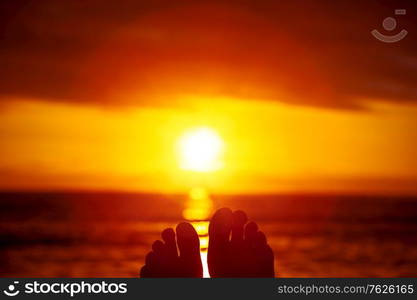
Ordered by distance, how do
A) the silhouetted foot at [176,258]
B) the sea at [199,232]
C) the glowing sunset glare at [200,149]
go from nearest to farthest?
the silhouetted foot at [176,258] < the glowing sunset glare at [200,149] < the sea at [199,232]

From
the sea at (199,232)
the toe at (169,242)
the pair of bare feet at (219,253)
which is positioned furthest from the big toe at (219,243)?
the sea at (199,232)

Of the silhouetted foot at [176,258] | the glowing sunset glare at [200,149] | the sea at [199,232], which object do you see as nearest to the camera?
the silhouetted foot at [176,258]

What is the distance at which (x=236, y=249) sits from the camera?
7.64 ft

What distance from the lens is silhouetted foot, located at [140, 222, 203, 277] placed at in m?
2.28

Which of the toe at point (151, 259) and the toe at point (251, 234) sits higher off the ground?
the toe at point (251, 234)

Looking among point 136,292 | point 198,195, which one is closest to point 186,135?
point 136,292

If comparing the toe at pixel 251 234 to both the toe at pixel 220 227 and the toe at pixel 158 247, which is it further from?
the toe at pixel 158 247

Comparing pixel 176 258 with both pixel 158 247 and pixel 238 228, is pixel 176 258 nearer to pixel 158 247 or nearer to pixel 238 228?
pixel 158 247

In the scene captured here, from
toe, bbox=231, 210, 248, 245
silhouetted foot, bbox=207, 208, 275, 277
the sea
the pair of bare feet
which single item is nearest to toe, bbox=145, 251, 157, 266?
the pair of bare feet

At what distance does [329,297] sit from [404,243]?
360cm

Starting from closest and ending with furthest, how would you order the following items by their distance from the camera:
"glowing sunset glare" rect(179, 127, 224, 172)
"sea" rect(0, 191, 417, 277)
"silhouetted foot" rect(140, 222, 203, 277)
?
A: "silhouetted foot" rect(140, 222, 203, 277) → "glowing sunset glare" rect(179, 127, 224, 172) → "sea" rect(0, 191, 417, 277)

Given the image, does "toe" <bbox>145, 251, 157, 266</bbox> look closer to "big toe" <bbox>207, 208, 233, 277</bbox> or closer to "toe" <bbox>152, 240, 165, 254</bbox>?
"toe" <bbox>152, 240, 165, 254</bbox>

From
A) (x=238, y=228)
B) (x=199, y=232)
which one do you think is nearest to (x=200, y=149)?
(x=238, y=228)

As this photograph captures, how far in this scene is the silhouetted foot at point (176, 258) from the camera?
228cm
